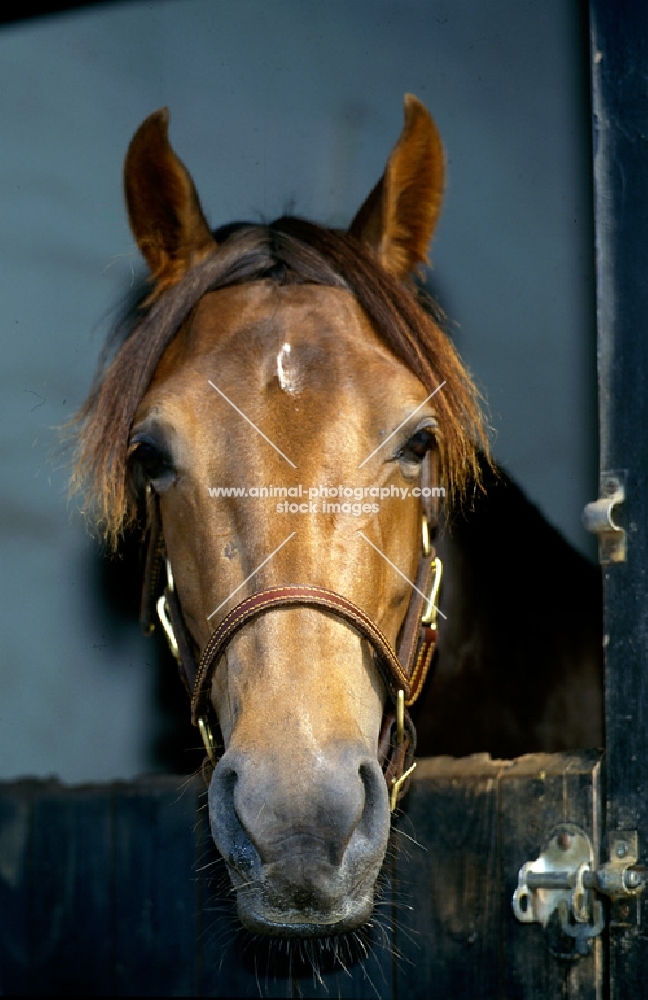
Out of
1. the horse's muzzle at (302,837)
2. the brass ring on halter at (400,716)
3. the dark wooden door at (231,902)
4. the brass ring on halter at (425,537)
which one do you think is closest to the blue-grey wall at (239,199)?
the dark wooden door at (231,902)

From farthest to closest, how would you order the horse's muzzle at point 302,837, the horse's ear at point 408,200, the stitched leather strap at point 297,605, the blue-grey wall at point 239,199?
the blue-grey wall at point 239,199 → the horse's ear at point 408,200 → the stitched leather strap at point 297,605 → the horse's muzzle at point 302,837

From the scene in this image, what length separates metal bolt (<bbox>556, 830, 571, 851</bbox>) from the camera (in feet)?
5.76

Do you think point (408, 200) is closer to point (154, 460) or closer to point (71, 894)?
point (154, 460)

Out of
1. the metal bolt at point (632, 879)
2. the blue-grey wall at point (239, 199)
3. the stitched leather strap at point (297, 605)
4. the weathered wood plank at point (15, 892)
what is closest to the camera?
the stitched leather strap at point (297, 605)

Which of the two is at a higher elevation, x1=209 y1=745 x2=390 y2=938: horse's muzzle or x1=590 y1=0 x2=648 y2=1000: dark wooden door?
x1=590 y1=0 x2=648 y2=1000: dark wooden door

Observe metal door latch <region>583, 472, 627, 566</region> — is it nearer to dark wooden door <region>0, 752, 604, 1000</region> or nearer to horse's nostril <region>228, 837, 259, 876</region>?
dark wooden door <region>0, 752, 604, 1000</region>

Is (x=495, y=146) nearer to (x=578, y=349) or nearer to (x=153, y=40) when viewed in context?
(x=578, y=349)

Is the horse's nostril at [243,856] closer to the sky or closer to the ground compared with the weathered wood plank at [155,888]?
closer to the sky

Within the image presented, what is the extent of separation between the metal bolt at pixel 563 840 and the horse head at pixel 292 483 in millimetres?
282

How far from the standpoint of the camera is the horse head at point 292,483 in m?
1.40

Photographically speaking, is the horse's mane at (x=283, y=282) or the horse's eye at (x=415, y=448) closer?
the horse's eye at (x=415, y=448)

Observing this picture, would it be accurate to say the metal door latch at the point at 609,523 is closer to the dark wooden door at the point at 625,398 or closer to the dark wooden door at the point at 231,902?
the dark wooden door at the point at 625,398

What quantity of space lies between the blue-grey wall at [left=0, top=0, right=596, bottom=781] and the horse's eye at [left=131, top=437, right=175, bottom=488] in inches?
26.8

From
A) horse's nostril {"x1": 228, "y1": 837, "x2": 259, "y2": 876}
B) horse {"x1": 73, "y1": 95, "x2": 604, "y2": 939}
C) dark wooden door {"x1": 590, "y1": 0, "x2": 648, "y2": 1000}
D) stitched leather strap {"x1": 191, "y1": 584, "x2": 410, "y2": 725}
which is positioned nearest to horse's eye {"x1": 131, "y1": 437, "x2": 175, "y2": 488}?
horse {"x1": 73, "y1": 95, "x2": 604, "y2": 939}
